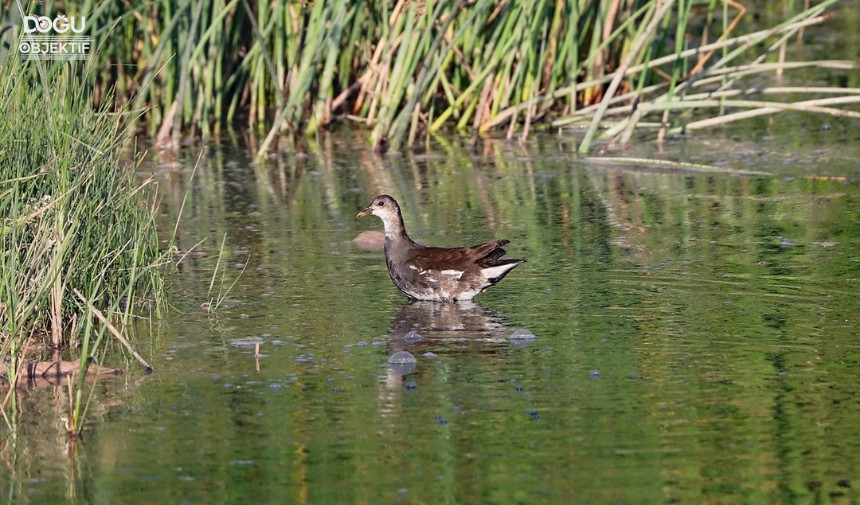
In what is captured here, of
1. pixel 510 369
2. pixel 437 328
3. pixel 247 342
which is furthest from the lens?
pixel 437 328

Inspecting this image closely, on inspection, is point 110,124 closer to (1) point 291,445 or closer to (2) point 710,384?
(1) point 291,445

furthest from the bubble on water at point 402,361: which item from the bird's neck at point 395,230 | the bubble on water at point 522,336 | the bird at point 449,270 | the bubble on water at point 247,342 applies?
the bird's neck at point 395,230

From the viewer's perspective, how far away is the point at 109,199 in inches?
290

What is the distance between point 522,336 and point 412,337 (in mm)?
588

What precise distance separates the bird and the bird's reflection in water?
0.08 m

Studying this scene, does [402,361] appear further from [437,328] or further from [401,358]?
[437,328]

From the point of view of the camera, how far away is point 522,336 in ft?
24.0

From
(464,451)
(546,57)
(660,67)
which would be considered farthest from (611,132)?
(464,451)

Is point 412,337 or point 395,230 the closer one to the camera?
point 412,337

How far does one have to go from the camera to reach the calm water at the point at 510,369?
5.27 metres

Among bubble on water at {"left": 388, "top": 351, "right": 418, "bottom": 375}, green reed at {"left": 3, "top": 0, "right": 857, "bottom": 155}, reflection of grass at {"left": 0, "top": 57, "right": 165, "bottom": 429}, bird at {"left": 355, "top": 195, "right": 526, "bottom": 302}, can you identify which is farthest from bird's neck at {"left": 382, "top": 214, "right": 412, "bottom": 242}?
green reed at {"left": 3, "top": 0, "right": 857, "bottom": 155}

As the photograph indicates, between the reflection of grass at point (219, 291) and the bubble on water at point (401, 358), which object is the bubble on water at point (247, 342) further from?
the bubble on water at point (401, 358)

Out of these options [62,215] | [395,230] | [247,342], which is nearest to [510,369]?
[247,342]

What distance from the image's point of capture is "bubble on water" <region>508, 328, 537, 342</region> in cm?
728
